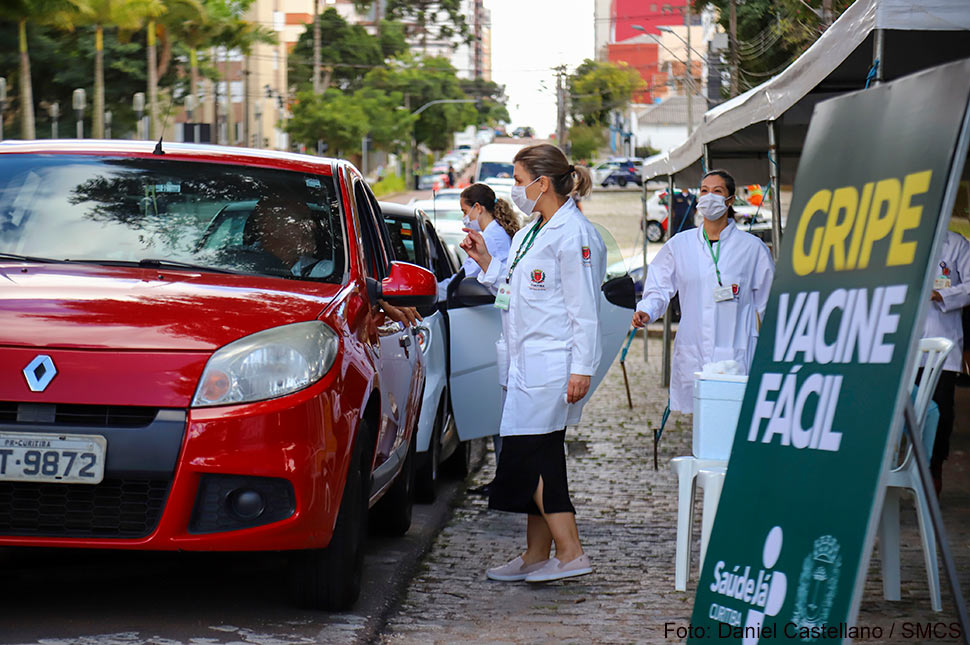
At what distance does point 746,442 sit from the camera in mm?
3875

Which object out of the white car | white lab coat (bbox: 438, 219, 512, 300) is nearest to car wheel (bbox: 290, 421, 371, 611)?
the white car

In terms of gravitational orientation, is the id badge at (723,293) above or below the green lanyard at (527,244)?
below

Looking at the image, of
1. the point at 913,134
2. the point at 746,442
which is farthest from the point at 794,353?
the point at 913,134

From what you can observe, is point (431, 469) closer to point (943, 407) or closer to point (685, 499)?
point (685, 499)

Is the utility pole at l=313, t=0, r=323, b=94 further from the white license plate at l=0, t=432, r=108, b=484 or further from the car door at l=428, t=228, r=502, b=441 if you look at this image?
the white license plate at l=0, t=432, r=108, b=484

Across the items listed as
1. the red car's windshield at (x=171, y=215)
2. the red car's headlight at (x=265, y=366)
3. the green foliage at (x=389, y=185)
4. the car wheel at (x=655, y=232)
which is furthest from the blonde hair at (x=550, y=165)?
the green foliage at (x=389, y=185)

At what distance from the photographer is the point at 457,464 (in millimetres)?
9406

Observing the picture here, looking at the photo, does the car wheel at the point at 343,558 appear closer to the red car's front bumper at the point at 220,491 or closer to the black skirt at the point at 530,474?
A: the red car's front bumper at the point at 220,491

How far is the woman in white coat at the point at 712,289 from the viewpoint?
25.1 ft

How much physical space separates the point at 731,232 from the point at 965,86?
4651 millimetres

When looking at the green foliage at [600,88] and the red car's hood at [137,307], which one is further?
the green foliage at [600,88]

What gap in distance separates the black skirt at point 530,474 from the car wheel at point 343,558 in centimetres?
88

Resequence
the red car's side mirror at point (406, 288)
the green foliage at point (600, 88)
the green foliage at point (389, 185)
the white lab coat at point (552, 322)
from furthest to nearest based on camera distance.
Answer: the green foliage at point (600, 88)
the green foliage at point (389, 185)
the white lab coat at point (552, 322)
the red car's side mirror at point (406, 288)

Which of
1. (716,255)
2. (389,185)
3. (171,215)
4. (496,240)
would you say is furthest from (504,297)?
(389,185)
